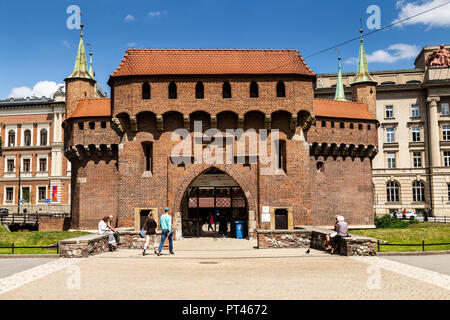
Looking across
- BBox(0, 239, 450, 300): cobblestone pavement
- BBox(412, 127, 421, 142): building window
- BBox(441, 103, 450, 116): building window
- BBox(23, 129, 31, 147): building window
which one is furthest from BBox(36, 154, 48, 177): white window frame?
BBox(441, 103, 450, 116): building window

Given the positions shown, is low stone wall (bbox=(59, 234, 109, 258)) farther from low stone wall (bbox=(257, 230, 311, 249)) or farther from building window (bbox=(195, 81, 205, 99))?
building window (bbox=(195, 81, 205, 99))

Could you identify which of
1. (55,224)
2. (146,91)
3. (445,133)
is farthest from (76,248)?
(445,133)

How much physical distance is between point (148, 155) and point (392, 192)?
124 ft

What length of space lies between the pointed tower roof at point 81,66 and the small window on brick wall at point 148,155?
1080 centimetres

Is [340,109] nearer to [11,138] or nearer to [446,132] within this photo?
[446,132]

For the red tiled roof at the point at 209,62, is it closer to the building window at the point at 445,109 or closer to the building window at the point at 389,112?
the building window at the point at 389,112

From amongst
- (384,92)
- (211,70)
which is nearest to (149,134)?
(211,70)

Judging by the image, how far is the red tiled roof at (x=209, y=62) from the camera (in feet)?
81.2

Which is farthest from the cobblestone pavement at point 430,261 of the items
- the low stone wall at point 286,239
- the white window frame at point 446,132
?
the white window frame at point 446,132

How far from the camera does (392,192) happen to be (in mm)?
54594

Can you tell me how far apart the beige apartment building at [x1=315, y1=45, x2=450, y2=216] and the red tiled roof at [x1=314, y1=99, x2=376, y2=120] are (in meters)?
23.6

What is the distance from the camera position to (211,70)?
24766 millimetres
